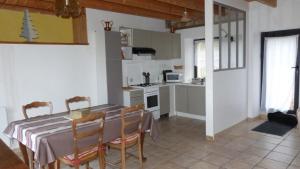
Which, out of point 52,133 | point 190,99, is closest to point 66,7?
point 52,133

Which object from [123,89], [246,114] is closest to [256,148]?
[246,114]

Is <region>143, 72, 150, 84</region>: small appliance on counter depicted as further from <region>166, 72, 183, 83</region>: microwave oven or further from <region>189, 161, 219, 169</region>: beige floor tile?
<region>189, 161, 219, 169</region>: beige floor tile

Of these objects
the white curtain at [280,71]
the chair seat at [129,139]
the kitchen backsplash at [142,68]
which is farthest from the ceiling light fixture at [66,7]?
the white curtain at [280,71]

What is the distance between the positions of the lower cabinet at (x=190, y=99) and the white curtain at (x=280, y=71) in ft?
4.68

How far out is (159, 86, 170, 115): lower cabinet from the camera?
5572 mm

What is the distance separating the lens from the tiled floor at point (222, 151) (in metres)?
3.20

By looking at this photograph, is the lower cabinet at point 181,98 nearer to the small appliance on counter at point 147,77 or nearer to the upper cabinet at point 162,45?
the small appliance on counter at point 147,77

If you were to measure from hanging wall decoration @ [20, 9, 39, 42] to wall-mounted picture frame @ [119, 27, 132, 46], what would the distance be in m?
1.75

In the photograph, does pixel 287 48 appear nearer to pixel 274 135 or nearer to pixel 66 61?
pixel 274 135

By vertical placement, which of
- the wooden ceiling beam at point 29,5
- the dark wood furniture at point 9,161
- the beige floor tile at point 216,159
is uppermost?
the wooden ceiling beam at point 29,5

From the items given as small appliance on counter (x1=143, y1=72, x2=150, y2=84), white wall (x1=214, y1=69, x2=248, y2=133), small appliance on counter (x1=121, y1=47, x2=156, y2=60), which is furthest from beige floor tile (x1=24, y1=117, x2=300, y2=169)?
small appliance on counter (x1=121, y1=47, x2=156, y2=60)

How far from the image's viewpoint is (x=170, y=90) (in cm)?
582

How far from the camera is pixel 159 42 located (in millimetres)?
5766

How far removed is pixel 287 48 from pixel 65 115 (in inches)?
174
